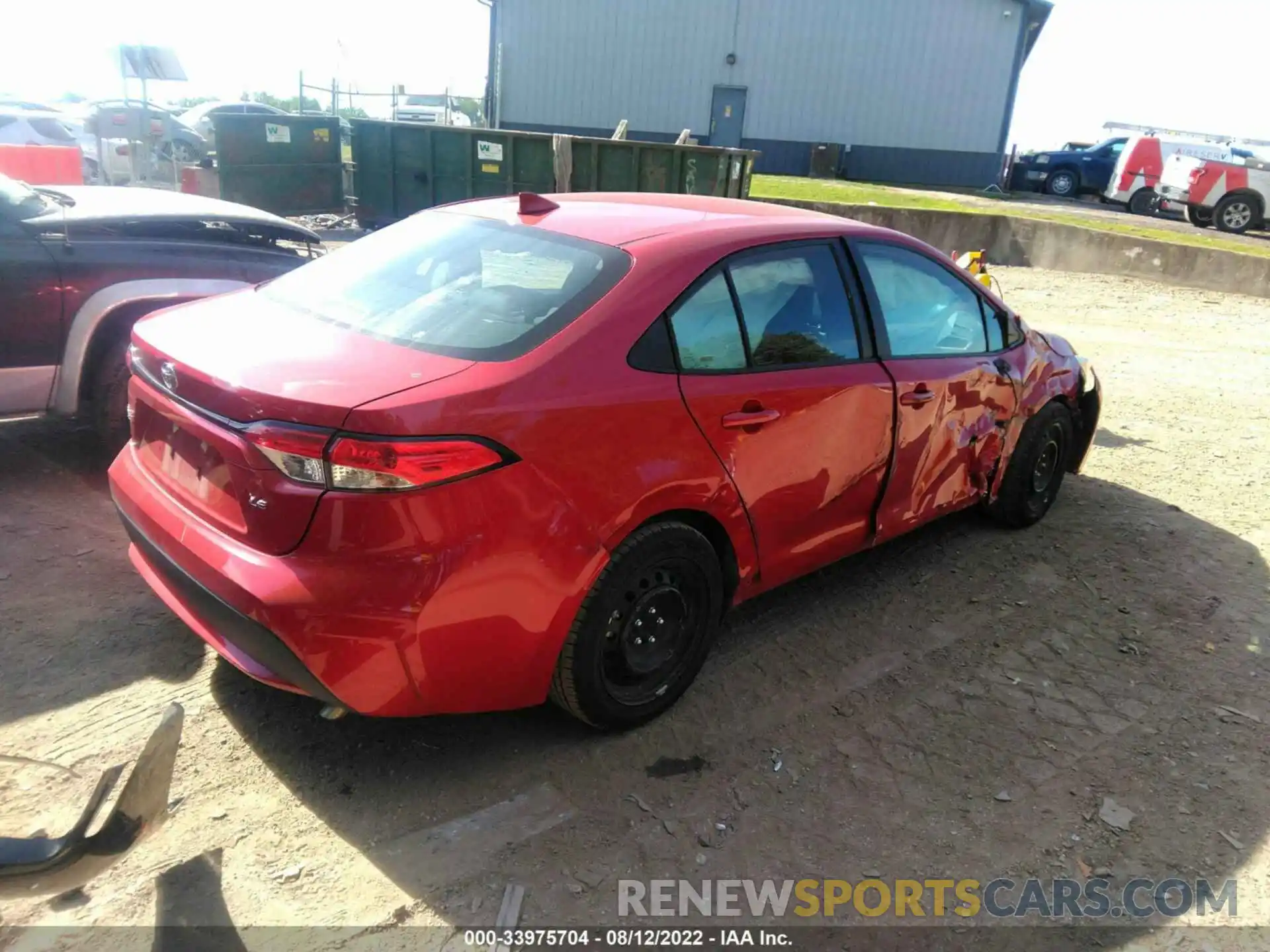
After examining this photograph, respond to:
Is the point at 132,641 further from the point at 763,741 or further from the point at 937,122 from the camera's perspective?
the point at 937,122

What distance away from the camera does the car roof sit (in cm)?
323

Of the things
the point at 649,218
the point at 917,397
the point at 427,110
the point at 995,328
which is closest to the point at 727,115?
the point at 427,110

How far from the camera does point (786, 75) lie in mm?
26328

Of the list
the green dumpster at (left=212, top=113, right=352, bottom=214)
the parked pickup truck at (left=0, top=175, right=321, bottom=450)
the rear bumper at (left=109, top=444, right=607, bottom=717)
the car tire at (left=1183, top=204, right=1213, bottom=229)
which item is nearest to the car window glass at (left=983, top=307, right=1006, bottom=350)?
the rear bumper at (left=109, top=444, right=607, bottom=717)

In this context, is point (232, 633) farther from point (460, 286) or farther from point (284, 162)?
point (284, 162)

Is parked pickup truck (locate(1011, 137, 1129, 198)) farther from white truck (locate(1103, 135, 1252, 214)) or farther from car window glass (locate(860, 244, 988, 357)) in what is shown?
car window glass (locate(860, 244, 988, 357))

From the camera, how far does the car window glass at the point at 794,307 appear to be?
328 cm

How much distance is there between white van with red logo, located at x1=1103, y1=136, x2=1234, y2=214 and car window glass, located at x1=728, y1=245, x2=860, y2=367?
21.3m

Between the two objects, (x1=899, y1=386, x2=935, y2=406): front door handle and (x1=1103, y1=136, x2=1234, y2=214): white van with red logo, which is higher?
(x1=1103, y1=136, x2=1234, y2=214): white van with red logo

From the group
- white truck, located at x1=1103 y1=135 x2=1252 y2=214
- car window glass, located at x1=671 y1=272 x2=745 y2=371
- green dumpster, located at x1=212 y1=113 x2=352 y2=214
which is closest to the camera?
car window glass, located at x1=671 y1=272 x2=745 y2=371

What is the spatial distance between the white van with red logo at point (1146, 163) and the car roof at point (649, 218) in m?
21.2

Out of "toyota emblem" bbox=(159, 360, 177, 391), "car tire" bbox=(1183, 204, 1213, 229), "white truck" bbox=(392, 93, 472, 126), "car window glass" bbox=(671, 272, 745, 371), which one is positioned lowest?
"toyota emblem" bbox=(159, 360, 177, 391)

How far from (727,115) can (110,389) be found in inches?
976

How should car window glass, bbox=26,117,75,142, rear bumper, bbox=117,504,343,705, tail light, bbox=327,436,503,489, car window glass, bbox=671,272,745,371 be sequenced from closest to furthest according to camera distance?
tail light, bbox=327,436,503,489 → rear bumper, bbox=117,504,343,705 → car window glass, bbox=671,272,745,371 → car window glass, bbox=26,117,75,142
